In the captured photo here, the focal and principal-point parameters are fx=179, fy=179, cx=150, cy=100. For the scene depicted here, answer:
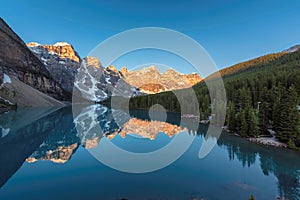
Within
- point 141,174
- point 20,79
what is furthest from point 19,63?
point 141,174

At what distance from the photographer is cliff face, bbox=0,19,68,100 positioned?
107 metres

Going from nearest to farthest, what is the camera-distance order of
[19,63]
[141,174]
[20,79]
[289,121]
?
[141,174]
[289,121]
[20,79]
[19,63]

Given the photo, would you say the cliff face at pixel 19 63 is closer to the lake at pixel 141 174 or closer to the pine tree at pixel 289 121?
the lake at pixel 141 174

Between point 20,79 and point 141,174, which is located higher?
point 20,79

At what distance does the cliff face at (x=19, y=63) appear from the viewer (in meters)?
107

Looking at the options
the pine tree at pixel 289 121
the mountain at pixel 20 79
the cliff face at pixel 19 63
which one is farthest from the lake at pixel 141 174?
the cliff face at pixel 19 63

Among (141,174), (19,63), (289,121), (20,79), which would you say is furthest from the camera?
(19,63)

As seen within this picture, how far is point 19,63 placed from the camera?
116375mm

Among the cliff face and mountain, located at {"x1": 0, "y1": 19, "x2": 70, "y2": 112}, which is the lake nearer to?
mountain, located at {"x1": 0, "y1": 19, "x2": 70, "y2": 112}

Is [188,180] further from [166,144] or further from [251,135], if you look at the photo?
[251,135]

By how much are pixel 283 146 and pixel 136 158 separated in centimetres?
2154

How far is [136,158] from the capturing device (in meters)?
20.7

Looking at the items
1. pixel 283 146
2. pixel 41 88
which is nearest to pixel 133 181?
pixel 283 146

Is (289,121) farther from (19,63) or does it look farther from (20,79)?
(19,63)
